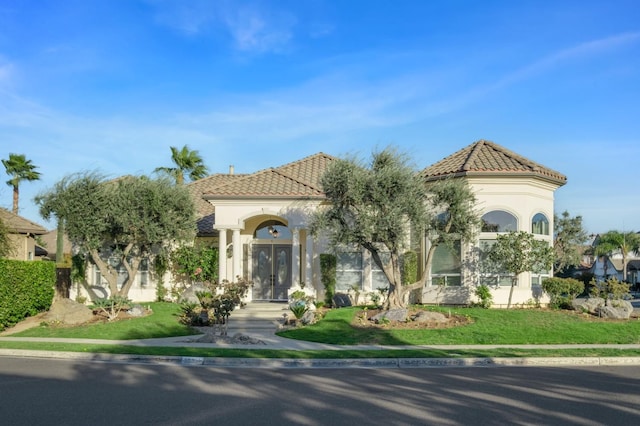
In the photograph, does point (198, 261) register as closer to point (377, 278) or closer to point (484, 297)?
point (377, 278)

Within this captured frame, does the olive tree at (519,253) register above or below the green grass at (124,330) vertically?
above

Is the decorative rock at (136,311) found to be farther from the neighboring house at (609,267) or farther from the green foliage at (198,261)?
the neighboring house at (609,267)

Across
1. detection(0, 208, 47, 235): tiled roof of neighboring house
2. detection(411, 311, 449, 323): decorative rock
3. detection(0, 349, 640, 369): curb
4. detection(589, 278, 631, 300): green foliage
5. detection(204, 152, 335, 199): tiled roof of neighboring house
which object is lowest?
detection(0, 349, 640, 369): curb

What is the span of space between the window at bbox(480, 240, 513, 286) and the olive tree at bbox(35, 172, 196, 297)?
1085cm

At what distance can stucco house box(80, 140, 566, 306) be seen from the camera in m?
21.2

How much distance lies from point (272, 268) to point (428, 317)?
9.07 metres

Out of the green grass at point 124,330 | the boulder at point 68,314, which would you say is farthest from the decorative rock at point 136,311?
the boulder at point 68,314

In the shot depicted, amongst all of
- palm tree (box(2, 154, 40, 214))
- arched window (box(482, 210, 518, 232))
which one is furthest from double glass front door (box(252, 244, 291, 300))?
palm tree (box(2, 154, 40, 214))

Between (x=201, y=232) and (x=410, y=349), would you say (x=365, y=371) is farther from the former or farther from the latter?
(x=201, y=232)

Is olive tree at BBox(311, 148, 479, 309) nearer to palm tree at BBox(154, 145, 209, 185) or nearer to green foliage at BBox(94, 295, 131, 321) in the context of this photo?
green foliage at BBox(94, 295, 131, 321)

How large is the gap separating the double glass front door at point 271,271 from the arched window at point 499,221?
8.37 meters

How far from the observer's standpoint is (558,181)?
21953 millimetres

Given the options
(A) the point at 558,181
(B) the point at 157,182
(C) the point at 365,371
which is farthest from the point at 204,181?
(C) the point at 365,371

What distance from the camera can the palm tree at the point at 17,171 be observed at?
43.2 meters
